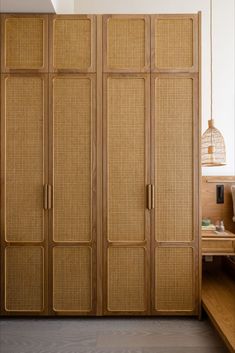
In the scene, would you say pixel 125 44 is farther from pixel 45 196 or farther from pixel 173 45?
pixel 45 196

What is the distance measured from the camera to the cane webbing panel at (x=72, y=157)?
2691 mm

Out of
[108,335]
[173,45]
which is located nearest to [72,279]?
[108,335]

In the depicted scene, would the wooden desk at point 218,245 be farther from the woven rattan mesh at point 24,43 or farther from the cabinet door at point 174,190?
the woven rattan mesh at point 24,43

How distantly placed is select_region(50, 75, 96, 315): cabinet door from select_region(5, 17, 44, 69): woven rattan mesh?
245 millimetres

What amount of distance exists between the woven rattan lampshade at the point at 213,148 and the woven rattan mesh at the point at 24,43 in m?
1.73

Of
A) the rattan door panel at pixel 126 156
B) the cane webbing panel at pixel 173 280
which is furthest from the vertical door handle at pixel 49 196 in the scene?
the cane webbing panel at pixel 173 280

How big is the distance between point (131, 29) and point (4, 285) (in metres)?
2.42

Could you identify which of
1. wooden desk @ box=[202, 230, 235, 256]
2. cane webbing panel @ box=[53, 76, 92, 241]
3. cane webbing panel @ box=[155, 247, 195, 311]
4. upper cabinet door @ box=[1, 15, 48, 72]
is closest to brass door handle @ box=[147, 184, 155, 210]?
cane webbing panel @ box=[155, 247, 195, 311]

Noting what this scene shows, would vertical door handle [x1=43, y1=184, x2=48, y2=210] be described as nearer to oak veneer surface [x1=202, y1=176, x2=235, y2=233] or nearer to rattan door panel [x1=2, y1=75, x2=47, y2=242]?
rattan door panel [x1=2, y1=75, x2=47, y2=242]

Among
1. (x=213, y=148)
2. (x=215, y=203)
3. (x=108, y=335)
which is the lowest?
(x=108, y=335)

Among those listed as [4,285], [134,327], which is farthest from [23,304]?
[134,327]

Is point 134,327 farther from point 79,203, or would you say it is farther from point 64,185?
point 64,185

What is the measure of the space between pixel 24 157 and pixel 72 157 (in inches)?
16.0

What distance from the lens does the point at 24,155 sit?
269cm
